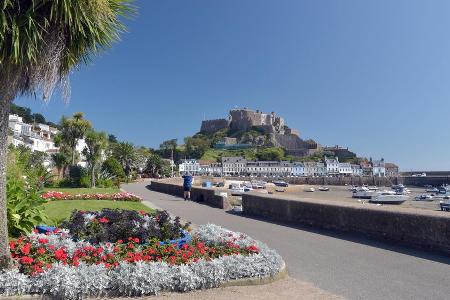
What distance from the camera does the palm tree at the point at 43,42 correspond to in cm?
517

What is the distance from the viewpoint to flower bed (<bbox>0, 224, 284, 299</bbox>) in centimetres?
523

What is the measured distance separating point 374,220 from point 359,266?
304 cm

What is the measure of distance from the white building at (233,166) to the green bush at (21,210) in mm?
162943

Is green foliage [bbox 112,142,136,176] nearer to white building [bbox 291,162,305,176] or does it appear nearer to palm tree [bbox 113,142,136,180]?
palm tree [bbox 113,142,136,180]

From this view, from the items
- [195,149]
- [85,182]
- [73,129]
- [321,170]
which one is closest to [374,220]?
[85,182]

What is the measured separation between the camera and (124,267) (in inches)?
226

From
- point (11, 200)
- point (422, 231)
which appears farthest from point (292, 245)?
point (11, 200)

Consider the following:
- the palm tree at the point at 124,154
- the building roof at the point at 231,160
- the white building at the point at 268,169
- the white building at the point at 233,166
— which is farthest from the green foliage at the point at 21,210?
the white building at the point at 268,169

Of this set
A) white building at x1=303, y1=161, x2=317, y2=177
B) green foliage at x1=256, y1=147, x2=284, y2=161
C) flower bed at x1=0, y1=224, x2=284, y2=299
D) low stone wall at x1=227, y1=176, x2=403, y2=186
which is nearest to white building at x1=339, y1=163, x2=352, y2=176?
white building at x1=303, y1=161, x2=317, y2=177

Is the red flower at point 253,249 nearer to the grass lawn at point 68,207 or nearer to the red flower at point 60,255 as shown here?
the red flower at point 60,255

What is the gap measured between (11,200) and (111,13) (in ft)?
15.5

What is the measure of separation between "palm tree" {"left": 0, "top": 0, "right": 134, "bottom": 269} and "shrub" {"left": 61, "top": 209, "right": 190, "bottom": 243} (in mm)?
2649

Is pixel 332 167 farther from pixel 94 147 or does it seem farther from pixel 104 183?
pixel 94 147

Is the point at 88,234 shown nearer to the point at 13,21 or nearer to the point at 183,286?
the point at 183,286
